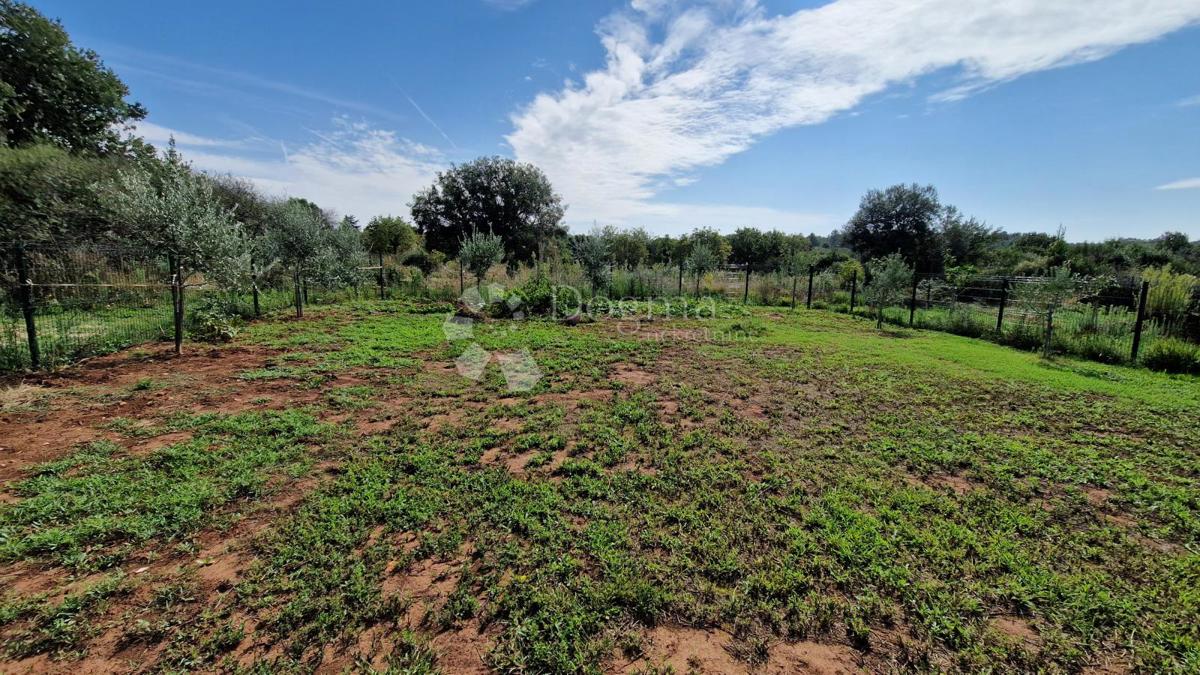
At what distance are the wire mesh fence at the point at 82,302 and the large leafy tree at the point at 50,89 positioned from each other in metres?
7.95

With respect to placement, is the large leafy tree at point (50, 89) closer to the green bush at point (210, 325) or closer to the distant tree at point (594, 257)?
the green bush at point (210, 325)

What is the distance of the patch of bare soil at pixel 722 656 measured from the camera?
1834 millimetres

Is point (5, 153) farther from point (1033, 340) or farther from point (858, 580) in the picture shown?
point (1033, 340)

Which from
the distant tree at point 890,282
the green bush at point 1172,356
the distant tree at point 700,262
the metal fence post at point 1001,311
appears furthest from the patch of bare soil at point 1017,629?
the distant tree at point 700,262

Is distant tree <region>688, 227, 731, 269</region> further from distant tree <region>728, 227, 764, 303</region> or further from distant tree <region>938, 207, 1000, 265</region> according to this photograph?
distant tree <region>938, 207, 1000, 265</region>

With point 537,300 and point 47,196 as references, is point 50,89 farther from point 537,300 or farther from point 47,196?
point 537,300

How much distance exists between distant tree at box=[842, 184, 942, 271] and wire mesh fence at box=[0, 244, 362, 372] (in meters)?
29.1

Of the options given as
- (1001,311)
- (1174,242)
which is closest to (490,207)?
(1001,311)

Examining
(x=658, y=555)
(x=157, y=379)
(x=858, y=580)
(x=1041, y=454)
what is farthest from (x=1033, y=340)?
(x=157, y=379)

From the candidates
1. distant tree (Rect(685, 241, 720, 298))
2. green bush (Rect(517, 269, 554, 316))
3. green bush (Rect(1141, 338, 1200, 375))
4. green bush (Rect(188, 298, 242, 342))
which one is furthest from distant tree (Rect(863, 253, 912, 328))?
green bush (Rect(188, 298, 242, 342))

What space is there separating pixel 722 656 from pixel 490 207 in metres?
28.1

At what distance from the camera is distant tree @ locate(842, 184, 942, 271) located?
81.3 feet

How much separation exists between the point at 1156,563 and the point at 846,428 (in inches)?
82.0

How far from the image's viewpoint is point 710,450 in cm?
387
